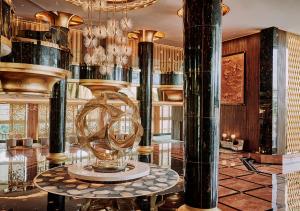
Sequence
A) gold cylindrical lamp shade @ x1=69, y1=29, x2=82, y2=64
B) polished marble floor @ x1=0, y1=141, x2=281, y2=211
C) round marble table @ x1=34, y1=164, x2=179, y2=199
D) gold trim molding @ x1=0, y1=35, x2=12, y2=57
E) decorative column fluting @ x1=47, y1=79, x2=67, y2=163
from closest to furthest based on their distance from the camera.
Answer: gold trim molding @ x1=0, y1=35, x2=12, y2=57 → polished marble floor @ x1=0, y1=141, x2=281, y2=211 → round marble table @ x1=34, y1=164, x2=179, y2=199 → decorative column fluting @ x1=47, y1=79, x2=67, y2=163 → gold cylindrical lamp shade @ x1=69, y1=29, x2=82, y2=64

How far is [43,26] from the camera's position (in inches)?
202

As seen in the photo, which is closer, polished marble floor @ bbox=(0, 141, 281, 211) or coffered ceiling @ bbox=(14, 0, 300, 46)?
polished marble floor @ bbox=(0, 141, 281, 211)

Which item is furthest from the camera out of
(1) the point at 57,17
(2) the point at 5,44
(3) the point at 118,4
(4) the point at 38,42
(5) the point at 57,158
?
(1) the point at 57,17

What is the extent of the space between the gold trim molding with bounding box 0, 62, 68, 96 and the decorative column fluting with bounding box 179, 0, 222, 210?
247cm

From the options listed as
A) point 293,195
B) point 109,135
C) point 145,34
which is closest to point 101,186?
point 109,135

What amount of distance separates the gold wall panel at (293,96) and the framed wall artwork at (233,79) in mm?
1575

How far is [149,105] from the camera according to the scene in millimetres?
9945

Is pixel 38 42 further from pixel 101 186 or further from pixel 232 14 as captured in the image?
pixel 232 14

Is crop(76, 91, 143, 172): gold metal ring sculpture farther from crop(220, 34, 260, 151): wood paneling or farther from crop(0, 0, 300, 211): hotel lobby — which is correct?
crop(220, 34, 260, 151): wood paneling

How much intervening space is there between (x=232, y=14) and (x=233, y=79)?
347 centimetres

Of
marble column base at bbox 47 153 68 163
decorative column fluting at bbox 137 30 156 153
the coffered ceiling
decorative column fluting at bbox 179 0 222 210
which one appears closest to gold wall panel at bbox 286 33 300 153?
the coffered ceiling

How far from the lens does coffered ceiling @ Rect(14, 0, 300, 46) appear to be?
7.17 m

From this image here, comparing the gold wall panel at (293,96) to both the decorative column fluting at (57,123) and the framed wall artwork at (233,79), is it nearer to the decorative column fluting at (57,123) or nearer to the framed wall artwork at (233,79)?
the framed wall artwork at (233,79)

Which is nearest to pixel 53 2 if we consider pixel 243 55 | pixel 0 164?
pixel 0 164
